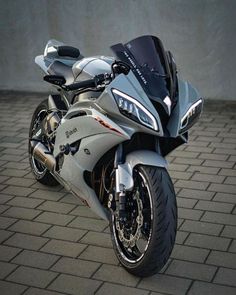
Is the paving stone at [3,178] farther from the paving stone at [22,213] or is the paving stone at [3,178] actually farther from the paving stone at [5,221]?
the paving stone at [5,221]

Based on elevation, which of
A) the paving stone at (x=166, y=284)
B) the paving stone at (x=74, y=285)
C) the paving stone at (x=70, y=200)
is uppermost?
the paving stone at (x=74, y=285)

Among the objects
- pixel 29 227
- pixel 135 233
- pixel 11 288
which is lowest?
pixel 29 227

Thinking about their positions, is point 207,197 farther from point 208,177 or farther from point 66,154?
point 66,154

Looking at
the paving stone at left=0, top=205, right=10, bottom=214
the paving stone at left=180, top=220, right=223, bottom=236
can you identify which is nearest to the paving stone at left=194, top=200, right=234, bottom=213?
the paving stone at left=180, top=220, right=223, bottom=236

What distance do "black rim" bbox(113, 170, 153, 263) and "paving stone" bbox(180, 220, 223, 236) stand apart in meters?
0.50

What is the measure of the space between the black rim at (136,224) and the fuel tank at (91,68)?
798 mm

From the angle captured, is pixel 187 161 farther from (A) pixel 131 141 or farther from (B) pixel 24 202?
(A) pixel 131 141

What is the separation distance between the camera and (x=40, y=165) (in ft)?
18.3

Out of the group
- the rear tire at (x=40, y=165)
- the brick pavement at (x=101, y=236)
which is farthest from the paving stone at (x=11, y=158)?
the rear tire at (x=40, y=165)

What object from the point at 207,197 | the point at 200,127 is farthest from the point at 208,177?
the point at 200,127

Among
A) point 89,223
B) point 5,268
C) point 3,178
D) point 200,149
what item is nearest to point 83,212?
point 89,223

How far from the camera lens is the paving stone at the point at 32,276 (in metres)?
3.98

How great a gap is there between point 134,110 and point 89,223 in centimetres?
137

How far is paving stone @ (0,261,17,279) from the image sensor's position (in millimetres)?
4087
